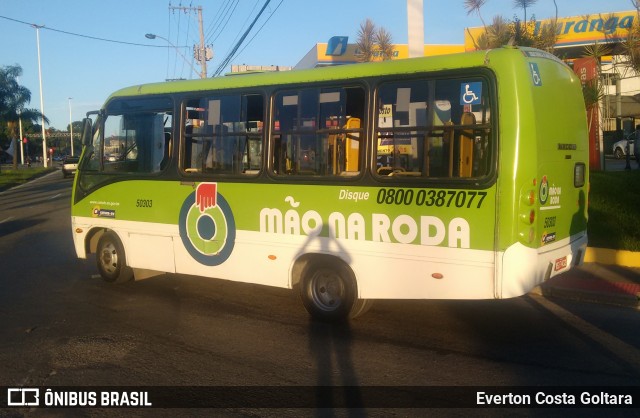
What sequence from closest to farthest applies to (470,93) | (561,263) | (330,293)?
(470,93), (561,263), (330,293)

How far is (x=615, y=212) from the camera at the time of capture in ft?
39.1

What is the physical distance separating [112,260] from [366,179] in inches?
184

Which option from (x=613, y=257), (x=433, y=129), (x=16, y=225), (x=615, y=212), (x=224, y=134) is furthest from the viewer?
(x=16, y=225)

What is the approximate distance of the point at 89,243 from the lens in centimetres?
983

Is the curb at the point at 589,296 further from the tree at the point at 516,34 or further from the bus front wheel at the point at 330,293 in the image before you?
the tree at the point at 516,34

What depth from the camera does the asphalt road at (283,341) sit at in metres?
5.52

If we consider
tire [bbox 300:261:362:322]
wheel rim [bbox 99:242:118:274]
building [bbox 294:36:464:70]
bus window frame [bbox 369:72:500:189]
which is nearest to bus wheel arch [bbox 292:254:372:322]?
tire [bbox 300:261:362:322]

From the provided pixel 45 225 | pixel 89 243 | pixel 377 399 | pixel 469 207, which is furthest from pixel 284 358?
pixel 45 225

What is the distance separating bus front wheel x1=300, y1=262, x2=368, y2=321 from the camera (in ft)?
23.1

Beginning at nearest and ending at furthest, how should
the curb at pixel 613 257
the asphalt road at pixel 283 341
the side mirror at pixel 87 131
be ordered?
the asphalt road at pixel 283 341 → the side mirror at pixel 87 131 → the curb at pixel 613 257

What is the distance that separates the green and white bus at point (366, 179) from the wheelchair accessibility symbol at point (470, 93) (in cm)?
1

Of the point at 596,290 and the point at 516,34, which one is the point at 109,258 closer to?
the point at 596,290

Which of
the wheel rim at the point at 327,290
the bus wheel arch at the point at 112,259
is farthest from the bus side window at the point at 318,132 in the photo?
the bus wheel arch at the point at 112,259

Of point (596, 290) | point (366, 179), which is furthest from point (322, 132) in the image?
point (596, 290)
